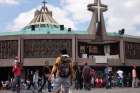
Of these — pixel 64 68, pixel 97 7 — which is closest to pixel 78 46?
pixel 97 7

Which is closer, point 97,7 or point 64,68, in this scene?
point 64,68

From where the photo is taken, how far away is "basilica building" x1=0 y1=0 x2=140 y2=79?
68.4m

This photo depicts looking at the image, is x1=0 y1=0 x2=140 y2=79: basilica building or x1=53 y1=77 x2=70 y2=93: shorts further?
x1=0 y1=0 x2=140 y2=79: basilica building

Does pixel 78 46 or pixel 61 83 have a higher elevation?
pixel 78 46

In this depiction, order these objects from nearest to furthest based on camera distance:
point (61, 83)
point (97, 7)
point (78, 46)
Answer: point (61, 83), point (78, 46), point (97, 7)

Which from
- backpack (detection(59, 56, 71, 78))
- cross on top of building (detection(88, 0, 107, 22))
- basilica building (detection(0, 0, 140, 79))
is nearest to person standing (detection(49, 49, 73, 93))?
backpack (detection(59, 56, 71, 78))

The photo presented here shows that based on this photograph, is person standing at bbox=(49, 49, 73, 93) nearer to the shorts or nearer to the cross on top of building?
the shorts

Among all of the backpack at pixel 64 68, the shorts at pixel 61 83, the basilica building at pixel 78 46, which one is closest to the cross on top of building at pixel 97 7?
the basilica building at pixel 78 46

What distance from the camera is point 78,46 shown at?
70.4 metres

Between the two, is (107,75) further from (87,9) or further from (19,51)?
(87,9)

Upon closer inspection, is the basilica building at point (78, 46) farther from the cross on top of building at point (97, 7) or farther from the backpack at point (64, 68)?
the backpack at point (64, 68)

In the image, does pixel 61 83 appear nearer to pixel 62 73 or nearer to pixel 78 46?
pixel 62 73

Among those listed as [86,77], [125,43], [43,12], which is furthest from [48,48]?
[86,77]

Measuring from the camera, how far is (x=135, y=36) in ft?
240
